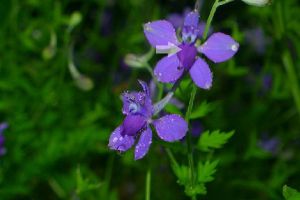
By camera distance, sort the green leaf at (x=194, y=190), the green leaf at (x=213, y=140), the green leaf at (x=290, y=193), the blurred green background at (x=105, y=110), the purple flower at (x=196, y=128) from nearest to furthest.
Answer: the green leaf at (x=290, y=193) < the green leaf at (x=194, y=190) < the green leaf at (x=213, y=140) < the blurred green background at (x=105, y=110) < the purple flower at (x=196, y=128)

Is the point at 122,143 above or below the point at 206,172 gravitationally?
above

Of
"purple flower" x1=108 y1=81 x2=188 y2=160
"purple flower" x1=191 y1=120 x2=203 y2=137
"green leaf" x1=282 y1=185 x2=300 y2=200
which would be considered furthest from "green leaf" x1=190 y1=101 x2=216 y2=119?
"purple flower" x1=191 y1=120 x2=203 y2=137

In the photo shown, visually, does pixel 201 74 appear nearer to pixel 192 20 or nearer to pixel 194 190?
pixel 192 20

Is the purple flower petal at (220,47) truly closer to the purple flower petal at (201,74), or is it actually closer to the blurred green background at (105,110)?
the purple flower petal at (201,74)

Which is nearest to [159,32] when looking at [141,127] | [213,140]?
[141,127]

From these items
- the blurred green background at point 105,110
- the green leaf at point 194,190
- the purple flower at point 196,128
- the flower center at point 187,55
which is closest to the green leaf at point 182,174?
the green leaf at point 194,190

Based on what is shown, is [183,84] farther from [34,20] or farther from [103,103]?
[34,20]
